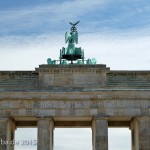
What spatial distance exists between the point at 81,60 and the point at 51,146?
25.4ft

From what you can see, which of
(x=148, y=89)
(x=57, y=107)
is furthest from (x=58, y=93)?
(x=148, y=89)

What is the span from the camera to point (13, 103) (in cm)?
4559

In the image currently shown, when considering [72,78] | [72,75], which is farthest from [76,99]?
[72,75]

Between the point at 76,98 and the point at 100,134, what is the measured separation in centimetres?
348

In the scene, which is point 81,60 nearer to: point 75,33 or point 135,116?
point 75,33

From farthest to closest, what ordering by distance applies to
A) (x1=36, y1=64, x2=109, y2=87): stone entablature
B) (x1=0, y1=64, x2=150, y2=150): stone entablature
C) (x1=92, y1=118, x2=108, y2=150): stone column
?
(x1=36, y1=64, x2=109, y2=87): stone entablature → (x1=0, y1=64, x2=150, y2=150): stone entablature → (x1=92, y1=118, x2=108, y2=150): stone column

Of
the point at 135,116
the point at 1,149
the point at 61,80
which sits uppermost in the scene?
the point at 61,80

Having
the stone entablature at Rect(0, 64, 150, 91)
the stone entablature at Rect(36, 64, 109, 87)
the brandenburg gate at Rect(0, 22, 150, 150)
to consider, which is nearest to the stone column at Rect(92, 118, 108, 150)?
the brandenburg gate at Rect(0, 22, 150, 150)

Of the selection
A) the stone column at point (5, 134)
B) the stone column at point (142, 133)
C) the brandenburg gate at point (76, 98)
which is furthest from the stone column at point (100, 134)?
the stone column at point (5, 134)

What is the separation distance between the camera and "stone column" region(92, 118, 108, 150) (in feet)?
146

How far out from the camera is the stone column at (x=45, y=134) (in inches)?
1758

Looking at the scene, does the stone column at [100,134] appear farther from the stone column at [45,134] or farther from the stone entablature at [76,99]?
the stone column at [45,134]

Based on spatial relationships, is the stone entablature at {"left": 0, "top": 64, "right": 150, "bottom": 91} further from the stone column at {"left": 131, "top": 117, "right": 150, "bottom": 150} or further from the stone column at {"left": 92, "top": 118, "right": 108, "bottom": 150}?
the stone column at {"left": 92, "top": 118, "right": 108, "bottom": 150}

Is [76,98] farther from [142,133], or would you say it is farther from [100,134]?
[142,133]
